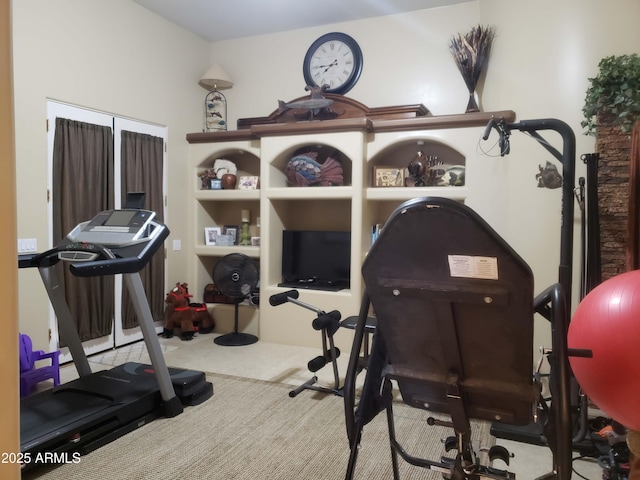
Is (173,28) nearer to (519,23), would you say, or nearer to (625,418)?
(519,23)

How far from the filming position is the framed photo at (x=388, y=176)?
4375 millimetres

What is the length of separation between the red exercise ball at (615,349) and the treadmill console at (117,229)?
2.46m

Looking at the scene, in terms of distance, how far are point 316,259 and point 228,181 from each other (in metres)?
1.36

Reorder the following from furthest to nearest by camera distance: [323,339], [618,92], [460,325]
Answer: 1. [323,339]
2. [618,92]
3. [460,325]

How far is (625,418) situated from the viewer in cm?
170

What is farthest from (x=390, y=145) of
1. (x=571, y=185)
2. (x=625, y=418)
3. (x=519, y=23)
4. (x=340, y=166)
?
(x=625, y=418)

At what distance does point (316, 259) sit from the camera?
15.7ft

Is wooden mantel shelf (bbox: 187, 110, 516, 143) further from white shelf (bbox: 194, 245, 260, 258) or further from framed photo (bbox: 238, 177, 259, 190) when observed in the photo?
white shelf (bbox: 194, 245, 260, 258)

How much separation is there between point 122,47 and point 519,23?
141 inches

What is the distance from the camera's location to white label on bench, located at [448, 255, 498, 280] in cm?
121

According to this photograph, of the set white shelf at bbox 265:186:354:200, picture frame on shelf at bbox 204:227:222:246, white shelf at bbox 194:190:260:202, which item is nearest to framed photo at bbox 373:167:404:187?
white shelf at bbox 265:186:354:200

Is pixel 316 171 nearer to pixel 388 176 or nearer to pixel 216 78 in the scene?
pixel 388 176

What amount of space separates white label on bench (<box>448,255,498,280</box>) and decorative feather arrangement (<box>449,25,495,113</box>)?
322cm

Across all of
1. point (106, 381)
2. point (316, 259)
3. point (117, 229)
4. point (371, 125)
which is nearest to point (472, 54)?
point (371, 125)
